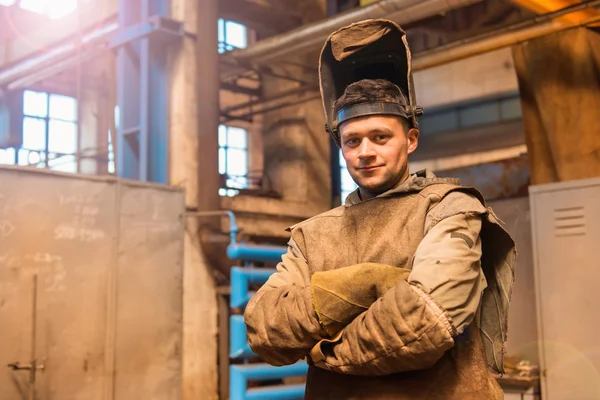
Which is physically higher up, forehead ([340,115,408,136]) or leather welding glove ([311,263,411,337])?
forehead ([340,115,408,136])

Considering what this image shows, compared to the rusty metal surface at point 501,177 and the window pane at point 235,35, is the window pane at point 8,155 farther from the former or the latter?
the rusty metal surface at point 501,177

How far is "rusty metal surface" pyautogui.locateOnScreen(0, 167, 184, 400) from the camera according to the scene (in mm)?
4062

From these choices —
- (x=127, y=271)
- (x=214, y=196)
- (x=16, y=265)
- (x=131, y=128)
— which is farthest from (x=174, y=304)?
(x=131, y=128)

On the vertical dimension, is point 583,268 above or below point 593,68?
below

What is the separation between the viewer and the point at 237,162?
1016 cm

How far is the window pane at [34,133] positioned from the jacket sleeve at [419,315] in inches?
377

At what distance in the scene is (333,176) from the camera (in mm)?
8227

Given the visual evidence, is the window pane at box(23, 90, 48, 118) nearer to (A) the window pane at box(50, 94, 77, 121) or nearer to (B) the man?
(A) the window pane at box(50, 94, 77, 121)

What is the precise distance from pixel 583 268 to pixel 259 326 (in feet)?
10.3

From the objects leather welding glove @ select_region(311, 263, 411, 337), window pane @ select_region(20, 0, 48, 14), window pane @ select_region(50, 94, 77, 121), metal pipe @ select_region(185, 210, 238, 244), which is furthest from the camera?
window pane @ select_region(50, 94, 77, 121)

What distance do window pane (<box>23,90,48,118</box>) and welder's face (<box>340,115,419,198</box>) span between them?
365 inches

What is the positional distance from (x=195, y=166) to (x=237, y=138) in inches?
145

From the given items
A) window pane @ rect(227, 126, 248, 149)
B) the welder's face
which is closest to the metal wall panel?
the welder's face

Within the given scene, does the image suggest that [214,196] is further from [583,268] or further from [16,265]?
[583,268]
